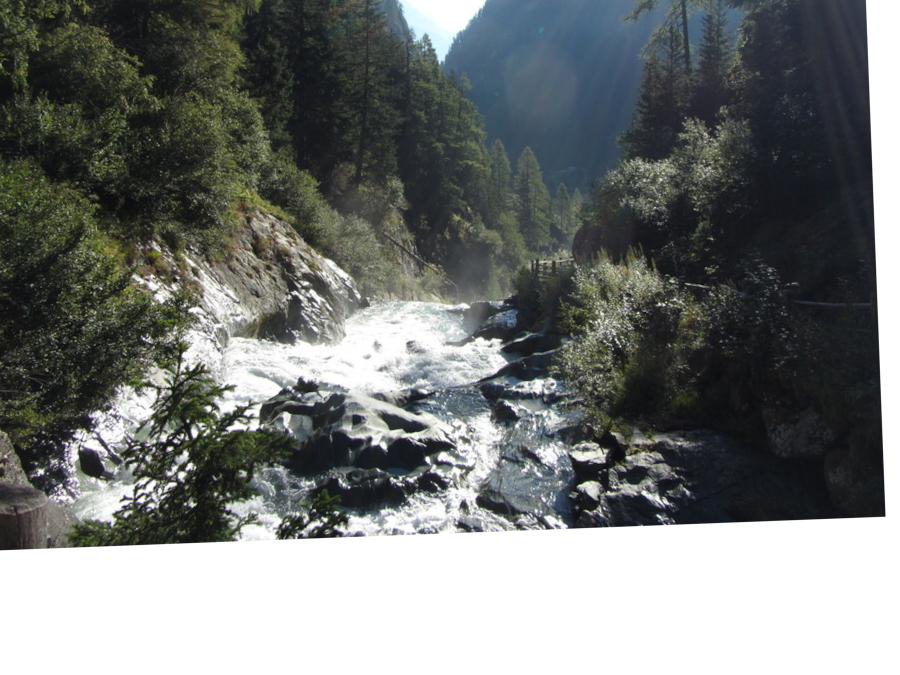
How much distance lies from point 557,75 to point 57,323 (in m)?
144

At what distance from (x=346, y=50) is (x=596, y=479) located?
29.2 m

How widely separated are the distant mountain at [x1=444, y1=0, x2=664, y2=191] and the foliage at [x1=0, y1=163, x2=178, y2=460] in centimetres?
11384

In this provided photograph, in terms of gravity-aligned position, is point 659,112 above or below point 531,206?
below

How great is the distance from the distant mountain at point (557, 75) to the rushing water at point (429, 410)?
10712 centimetres

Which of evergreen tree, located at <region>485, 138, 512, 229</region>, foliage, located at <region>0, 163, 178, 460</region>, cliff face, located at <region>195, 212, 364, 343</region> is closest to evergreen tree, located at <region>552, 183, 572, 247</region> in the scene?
evergreen tree, located at <region>485, 138, 512, 229</region>

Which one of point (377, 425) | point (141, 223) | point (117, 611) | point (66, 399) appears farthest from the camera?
point (141, 223)

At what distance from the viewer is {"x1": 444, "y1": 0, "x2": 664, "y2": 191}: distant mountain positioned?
119 metres

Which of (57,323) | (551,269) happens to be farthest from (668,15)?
(57,323)

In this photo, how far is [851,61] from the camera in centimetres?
552

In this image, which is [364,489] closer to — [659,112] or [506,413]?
[506,413]

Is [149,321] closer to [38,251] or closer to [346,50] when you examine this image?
[38,251]

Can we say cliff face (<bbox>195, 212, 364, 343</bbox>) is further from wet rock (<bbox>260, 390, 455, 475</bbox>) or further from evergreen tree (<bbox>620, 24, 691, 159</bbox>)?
evergreen tree (<bbox>620, 24, 691, 159</bbox>)

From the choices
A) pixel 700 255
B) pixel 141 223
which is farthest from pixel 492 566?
pixel 700 255

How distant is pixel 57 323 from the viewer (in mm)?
5012
